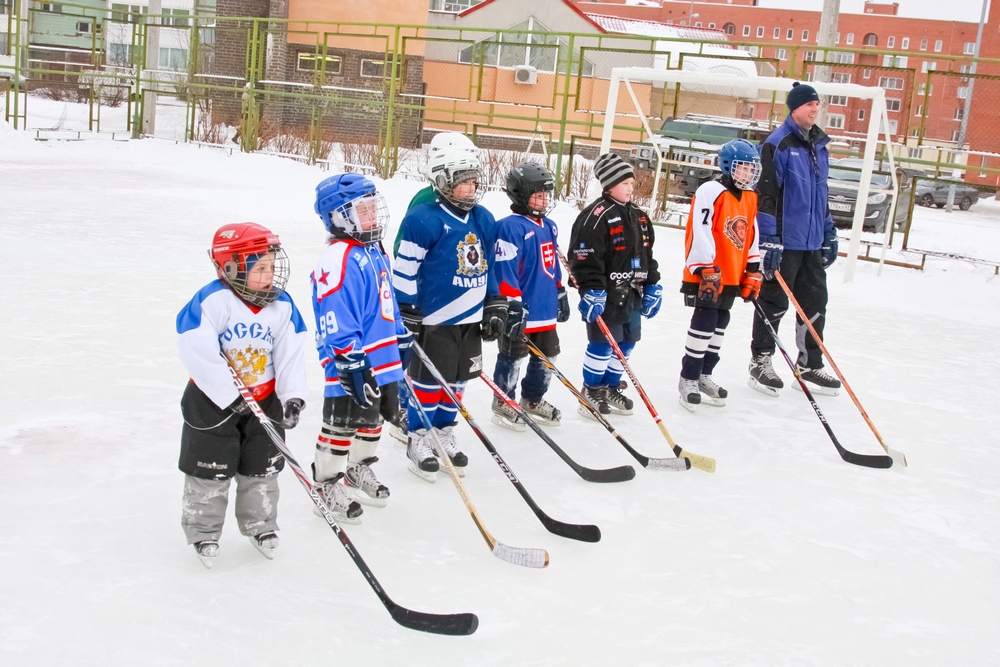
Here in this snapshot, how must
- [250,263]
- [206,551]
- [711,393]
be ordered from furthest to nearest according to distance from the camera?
[711,393]
[206,551]
[250,263]

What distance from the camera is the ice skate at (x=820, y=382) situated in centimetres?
533

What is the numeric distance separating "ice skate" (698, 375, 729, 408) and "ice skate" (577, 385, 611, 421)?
624mm

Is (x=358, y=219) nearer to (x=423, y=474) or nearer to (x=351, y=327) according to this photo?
(x=351, y=327)

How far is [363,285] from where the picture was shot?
9.80ft

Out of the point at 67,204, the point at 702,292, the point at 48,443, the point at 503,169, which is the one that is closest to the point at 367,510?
the point at 48,443

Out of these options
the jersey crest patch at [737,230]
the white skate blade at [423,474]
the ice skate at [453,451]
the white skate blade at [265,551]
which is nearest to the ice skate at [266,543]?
the white skate blade at [265,551]

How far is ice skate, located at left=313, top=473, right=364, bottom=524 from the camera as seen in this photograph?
3.13m

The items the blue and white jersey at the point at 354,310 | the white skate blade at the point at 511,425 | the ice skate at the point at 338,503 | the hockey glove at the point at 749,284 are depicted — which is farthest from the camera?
the hockey glove at the point at 749,284

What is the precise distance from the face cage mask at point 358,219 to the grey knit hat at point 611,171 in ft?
5.33

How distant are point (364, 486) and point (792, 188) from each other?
118 inches

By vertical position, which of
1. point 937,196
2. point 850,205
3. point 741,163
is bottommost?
point 850,205

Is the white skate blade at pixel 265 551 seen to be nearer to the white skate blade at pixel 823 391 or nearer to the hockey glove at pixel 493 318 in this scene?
the hockey glove at pixel 493 318

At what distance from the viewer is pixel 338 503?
3.14 meters

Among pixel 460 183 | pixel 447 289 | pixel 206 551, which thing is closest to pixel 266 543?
pixel 206 551
